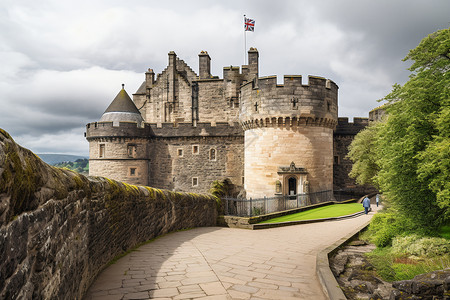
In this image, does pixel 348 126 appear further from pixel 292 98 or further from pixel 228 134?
pixel 228 134

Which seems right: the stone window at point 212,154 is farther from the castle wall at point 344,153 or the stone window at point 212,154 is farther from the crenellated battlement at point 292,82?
the castle wall at point 344,153

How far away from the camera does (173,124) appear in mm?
27844

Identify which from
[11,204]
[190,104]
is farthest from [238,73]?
[11,204]

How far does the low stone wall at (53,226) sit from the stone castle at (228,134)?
15.8 m

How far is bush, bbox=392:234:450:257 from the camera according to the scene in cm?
714

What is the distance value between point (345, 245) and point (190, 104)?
2505 centimetres

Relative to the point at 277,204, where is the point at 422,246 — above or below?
above

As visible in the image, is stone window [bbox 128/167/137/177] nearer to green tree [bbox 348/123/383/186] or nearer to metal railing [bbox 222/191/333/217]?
metal railing [bbox 222/191/333/217]

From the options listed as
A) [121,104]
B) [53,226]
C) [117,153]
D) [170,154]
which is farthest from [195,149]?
[53,226]

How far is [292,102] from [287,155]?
4.01 meters

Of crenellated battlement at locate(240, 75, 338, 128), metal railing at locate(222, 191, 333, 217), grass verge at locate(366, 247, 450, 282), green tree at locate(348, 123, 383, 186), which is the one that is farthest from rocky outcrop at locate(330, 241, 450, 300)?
crenellated battlement at locate(240, 75, 338, 128)

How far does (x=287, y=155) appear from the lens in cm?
2094

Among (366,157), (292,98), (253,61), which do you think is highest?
(253,61)

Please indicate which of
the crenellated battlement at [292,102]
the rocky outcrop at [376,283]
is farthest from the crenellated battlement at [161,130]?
the rocky outcrop at [376,283]
